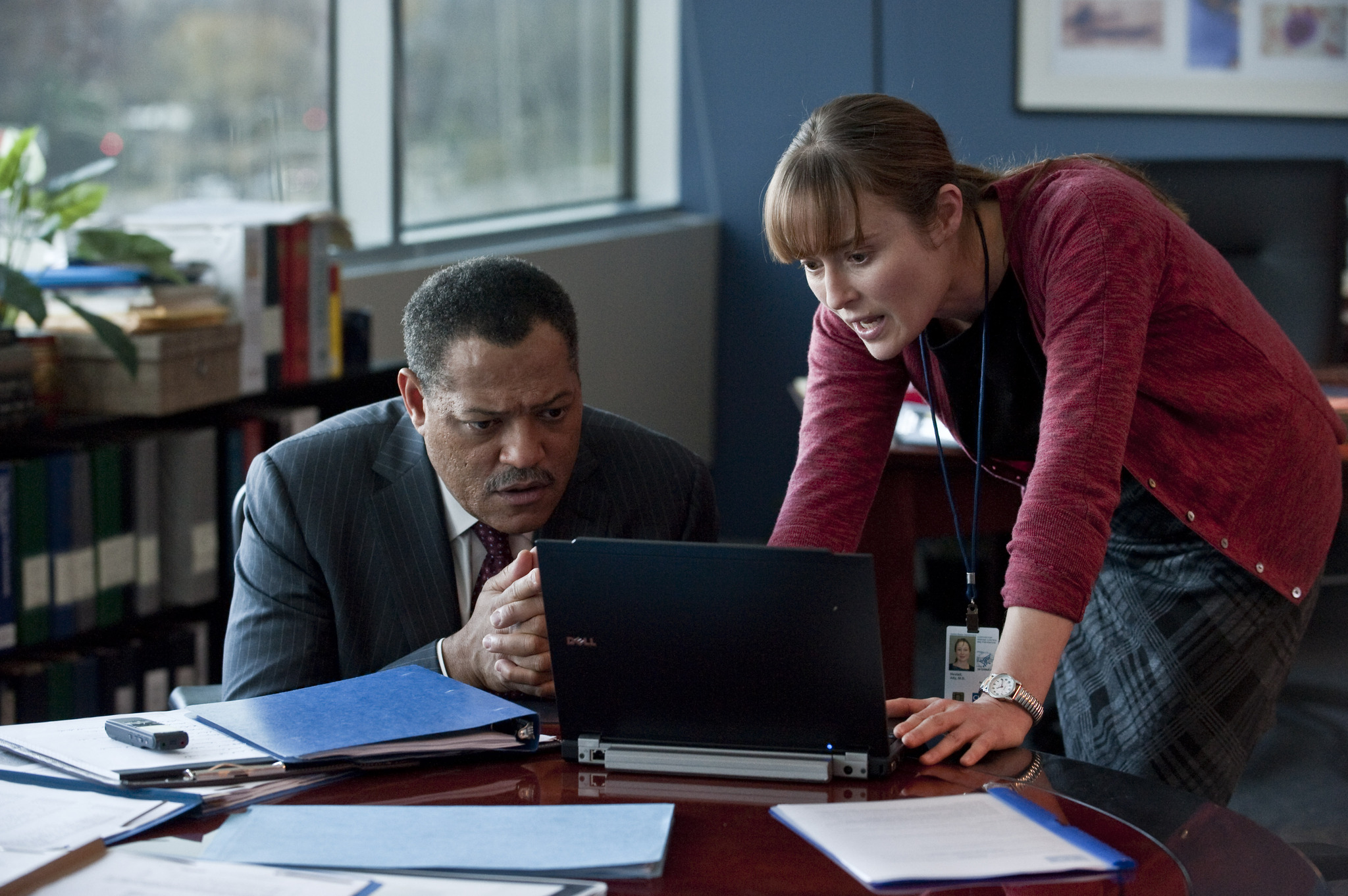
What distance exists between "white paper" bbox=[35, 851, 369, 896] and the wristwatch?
583 millimetres

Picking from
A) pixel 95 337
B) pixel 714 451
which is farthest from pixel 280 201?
pixel 714 451

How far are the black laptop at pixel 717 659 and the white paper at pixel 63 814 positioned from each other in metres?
0.33

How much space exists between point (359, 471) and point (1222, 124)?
339 cm

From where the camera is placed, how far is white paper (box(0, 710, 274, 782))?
1122 mm

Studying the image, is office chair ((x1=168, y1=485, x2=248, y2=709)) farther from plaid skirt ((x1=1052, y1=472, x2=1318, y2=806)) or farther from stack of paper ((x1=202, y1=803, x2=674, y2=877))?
plaid skirt ((x1=1052, y1=472, x2=1318, y2=806))

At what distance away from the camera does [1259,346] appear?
1.50 metres

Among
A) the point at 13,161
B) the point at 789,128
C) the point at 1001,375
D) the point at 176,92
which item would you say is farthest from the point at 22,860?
the point at 789,128

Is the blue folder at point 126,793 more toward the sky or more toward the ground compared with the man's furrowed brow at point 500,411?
more toward the ground

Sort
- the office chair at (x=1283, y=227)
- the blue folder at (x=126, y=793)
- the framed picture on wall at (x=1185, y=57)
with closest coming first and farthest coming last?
1. the blue folder at (x=126, y=793)
2. the office chair at (x=1283, y=227)
3. the framed picture on wall at (x=1185, y=57)

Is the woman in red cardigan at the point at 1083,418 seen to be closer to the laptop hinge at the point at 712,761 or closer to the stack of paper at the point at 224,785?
the laptop hinge at the point at 712,761

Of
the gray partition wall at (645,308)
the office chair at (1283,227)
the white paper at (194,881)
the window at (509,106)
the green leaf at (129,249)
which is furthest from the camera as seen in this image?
the gray partition wall at (645,308)

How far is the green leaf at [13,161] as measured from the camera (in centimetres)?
239

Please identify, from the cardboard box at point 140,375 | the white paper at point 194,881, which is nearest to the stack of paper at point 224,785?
the white paper at point 194,881

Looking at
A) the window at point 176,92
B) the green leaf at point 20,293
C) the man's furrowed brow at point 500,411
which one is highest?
the window at point 176,92
